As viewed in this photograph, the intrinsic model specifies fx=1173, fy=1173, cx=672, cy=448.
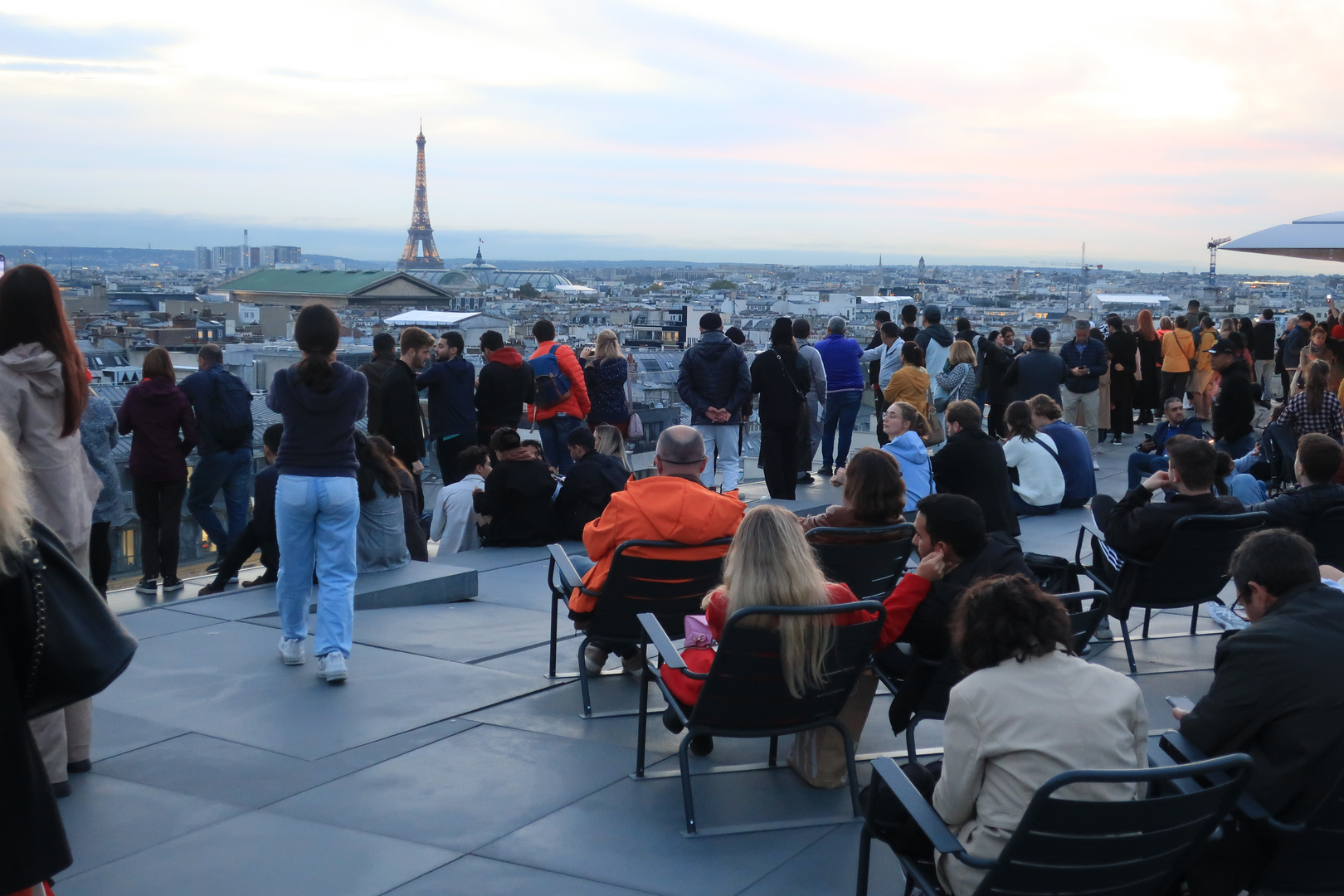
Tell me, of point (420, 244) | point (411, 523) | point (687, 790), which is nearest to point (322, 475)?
point (687, 790)

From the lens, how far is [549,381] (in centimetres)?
1010

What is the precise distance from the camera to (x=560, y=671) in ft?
19.1

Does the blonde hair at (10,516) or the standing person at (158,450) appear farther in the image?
the standing person at (158,450)

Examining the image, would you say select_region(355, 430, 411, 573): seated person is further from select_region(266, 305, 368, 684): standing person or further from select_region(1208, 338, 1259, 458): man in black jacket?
select_region(1208, 338, 1259, 458): man in black jacket

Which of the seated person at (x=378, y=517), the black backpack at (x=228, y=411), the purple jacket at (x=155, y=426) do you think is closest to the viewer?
the seated person at (x=378, y=517)

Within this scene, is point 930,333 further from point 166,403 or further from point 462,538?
point 166,403

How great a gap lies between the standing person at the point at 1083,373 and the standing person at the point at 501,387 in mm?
6710

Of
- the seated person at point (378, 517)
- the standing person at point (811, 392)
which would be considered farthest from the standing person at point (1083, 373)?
the seated person at point (378, 517)

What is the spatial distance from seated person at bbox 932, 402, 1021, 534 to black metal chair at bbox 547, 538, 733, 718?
8.80 feet

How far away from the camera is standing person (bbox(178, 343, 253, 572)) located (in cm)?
841

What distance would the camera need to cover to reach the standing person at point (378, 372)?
9.42 metres

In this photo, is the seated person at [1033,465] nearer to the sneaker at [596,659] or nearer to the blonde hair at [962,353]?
the blonde hair at [962,353]

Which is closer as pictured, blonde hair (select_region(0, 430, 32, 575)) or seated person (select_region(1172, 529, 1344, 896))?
blonde hair (select_region(0, 430, 32, 575))

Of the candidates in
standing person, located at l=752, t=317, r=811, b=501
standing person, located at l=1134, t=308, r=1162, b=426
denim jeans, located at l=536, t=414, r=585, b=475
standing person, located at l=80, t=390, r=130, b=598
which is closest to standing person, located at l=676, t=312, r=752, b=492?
standing person, located at l=752, t=317, r=811, b=501
